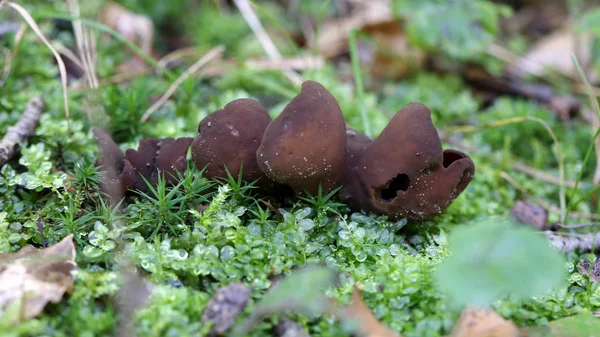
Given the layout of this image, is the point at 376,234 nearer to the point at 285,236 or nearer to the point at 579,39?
the point at 285,236

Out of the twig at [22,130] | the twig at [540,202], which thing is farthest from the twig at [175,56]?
the twig at [540,202]

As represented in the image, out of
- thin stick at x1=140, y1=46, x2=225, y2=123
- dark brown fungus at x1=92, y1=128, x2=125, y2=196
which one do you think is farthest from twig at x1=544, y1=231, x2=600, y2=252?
thin stick at x1=140, y1=46, x2=225, y2=123

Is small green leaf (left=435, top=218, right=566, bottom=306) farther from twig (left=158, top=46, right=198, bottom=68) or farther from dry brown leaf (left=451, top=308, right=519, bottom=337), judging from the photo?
twig (left=158, top=46, right=198, bottom=68)

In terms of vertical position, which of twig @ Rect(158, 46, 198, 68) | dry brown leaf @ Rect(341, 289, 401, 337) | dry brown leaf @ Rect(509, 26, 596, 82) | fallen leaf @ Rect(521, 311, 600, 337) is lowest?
fallen leaf @ Rect(521, 311, 600, 337)

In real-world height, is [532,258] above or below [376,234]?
above

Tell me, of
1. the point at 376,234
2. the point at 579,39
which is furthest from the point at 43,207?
the point at 579,39

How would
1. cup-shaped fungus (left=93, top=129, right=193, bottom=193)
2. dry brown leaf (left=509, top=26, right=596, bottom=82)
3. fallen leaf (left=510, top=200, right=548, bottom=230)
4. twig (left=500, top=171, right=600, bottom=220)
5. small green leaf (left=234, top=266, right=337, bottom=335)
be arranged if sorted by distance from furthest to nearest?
dry brown leaf (left=509, top=26, right=596, bottom=82) < twig (left=500, top=171, right=600, bottom=220) < fallen leaf (left=510, top=200, right=548, bottom=230) < cup-shaped fungus (left=93, top=129, right=193, bottom=193) < small green leaf (left=234, top=266, right=337, bottom=335)

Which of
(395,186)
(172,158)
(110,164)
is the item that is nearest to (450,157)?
(395,186)
